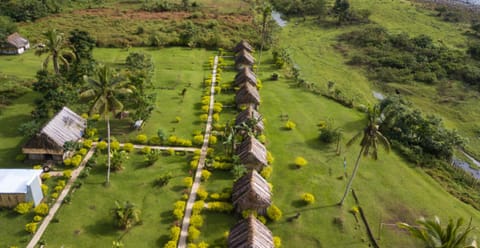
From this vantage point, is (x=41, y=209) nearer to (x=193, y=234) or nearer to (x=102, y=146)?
(x=102, y=146)

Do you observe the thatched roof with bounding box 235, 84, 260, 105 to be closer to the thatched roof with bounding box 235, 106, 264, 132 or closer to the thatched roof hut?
the thatched roof with bounding box 235, 106, 264, 132

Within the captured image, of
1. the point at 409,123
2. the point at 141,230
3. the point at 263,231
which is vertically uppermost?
the point at 409,123

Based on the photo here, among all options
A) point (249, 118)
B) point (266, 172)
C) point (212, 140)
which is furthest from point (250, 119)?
point (266, 172)

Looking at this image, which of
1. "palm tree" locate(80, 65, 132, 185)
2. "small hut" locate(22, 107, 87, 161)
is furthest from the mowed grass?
"palm tree" locate(80, 65, 132, 185)

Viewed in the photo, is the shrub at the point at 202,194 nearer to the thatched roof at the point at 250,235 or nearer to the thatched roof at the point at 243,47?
the thatched roof at the point at 250,235

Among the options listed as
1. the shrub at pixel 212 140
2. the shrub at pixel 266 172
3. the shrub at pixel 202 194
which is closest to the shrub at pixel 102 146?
the shrub at pixel 212 140

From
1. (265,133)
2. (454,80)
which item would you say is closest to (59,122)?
(265,133)

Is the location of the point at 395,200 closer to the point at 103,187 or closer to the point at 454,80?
the point at 103,187
